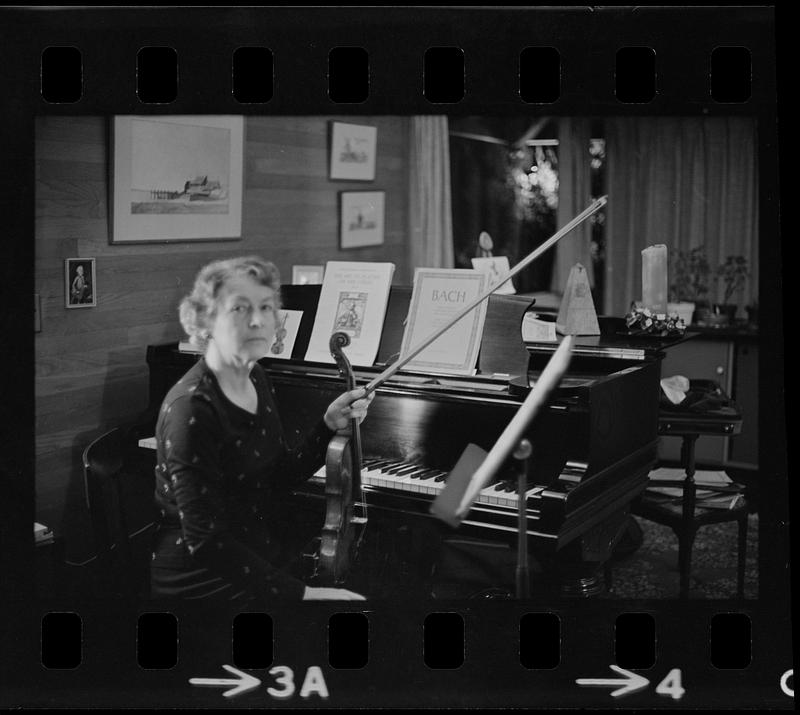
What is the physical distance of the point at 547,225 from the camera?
665 centimetres

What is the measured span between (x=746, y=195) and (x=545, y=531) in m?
3.43

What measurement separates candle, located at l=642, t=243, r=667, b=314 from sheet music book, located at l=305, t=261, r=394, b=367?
78cm

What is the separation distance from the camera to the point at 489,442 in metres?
2.85

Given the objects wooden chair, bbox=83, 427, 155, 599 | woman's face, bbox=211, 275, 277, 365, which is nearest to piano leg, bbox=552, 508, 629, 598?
woman's face, bbox=211, 275, 277, 365

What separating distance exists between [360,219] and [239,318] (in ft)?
3.38

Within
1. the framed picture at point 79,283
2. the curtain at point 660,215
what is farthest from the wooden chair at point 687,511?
the curtain at point 660,215

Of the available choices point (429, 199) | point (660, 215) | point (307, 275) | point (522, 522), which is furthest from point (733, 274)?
point (522, 522)

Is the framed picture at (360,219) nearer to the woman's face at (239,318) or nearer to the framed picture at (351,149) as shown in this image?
the framed picture at (351,149)

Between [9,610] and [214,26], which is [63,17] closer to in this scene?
[214,26]

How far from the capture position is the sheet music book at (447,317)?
2795mm

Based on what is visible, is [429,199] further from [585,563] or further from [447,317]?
[585,563]

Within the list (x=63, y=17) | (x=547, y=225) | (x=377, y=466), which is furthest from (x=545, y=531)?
(x=547, y=225)

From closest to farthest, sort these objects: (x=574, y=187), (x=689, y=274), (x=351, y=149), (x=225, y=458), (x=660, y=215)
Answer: (x=225, y=458) → (x=351, y=149) → (x=660, y=215) → (x=689, y=274) → (x=574, y=187)

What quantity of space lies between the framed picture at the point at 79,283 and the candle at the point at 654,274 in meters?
1.62
